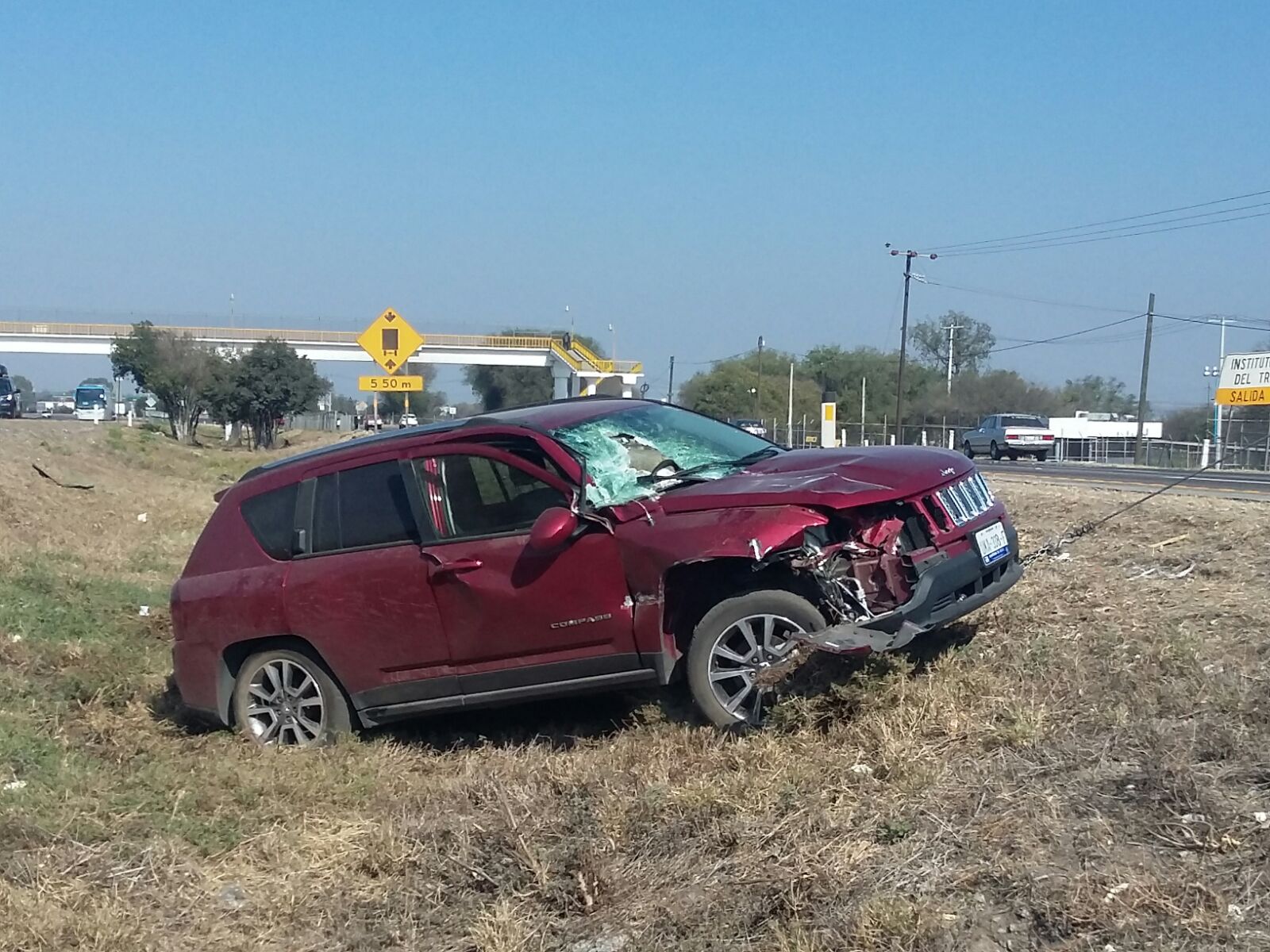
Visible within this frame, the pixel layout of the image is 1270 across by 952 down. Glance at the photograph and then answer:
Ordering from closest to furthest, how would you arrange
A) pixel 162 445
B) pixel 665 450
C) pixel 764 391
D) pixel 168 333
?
pixel 665 450 → pixel 162 445 → pixel 168 333 → pixel 764 391

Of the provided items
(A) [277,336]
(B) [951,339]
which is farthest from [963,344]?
(A) [277,336]

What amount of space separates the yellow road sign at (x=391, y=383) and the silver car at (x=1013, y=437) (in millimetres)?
28012

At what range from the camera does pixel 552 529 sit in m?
6.08

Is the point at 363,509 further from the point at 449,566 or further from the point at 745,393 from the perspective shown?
the point at 745,393

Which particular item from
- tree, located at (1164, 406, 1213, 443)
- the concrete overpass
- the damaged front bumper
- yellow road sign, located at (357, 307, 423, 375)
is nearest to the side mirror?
the damaged front bumper

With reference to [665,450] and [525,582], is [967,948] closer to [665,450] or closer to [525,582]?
[525,582]

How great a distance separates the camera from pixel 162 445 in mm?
36188

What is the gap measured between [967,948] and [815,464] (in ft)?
10.6

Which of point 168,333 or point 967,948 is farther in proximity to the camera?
point 168,333

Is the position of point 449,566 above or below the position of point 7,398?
above

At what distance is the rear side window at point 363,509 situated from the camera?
6863 mm

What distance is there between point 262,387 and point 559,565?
5636cm

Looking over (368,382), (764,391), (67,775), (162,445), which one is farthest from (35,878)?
(764,391)

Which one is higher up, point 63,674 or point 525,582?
point 525,582
